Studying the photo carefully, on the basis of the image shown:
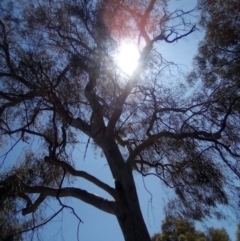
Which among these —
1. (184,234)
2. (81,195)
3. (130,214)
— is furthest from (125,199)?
(184,234)

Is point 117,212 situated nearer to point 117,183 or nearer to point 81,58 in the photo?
point 117,183

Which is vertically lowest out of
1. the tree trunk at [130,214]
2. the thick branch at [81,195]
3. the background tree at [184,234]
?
the tree trunk at [130,214]

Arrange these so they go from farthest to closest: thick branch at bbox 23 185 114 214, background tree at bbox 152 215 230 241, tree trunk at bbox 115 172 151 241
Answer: background tree at bbox 152 215 230 241
thick branch at bbox 23 185 114 214
tree trunk at bbox 115 172 151 241

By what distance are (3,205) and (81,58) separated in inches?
90.7

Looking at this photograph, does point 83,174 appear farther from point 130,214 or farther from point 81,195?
point 130,214

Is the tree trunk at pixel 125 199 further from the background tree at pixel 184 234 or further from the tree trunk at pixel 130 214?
the background tree at pixel 184 234

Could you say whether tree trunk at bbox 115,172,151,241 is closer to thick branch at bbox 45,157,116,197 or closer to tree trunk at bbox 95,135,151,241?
tree trunk at bbox 95,135,151,241

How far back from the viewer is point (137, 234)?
3.36 m

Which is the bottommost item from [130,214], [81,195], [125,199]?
[130,214]

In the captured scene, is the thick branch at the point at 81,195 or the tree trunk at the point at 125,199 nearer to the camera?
the tree trunk at the point at 125,199

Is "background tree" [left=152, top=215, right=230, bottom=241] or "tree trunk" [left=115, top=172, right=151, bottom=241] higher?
"background tree" [left=152, top=215, right=230, bottom=241]

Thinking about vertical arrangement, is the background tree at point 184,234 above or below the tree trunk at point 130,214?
above

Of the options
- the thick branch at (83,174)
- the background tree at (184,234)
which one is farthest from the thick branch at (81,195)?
the background tree at (184,234)

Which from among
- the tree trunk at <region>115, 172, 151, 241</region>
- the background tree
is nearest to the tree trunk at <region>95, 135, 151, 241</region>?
the tree trunk at <region>115, 172, 151, 241</region>
